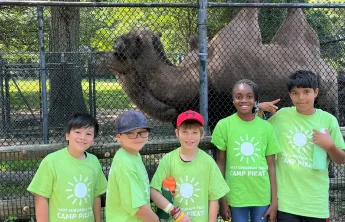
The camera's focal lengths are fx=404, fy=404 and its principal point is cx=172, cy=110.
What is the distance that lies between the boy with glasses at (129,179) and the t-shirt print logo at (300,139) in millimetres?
1233

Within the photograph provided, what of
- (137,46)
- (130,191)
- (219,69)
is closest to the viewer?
(130,191)

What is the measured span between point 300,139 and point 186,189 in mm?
1033

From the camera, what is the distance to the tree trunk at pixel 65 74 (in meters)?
7.90

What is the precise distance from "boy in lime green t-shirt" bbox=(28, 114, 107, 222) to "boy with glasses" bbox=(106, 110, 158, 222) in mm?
335

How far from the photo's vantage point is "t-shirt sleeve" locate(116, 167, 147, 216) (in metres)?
2.56

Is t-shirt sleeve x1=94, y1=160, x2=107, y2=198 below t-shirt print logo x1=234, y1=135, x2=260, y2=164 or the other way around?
below

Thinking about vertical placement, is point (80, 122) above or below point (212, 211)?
above

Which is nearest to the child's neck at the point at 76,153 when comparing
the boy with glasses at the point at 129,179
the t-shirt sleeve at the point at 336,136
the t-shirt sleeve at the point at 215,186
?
the boy with glasses at the point at 129,179

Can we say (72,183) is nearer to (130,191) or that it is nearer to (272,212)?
(130,191)

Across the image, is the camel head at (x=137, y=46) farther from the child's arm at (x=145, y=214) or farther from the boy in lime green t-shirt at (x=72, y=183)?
the child's arm at (x=145, y=214)

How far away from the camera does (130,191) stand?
2.58m

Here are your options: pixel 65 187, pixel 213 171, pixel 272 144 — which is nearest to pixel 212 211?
pixel 213 171

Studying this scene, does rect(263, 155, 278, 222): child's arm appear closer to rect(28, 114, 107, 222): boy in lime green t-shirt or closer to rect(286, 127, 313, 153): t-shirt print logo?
rect(286, 127, 313, 153): t-shirt print logo

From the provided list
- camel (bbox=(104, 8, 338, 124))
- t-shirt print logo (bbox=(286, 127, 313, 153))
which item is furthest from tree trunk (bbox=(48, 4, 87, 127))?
t-shirt print logo (bbox=(286, 127, 313, 153))
